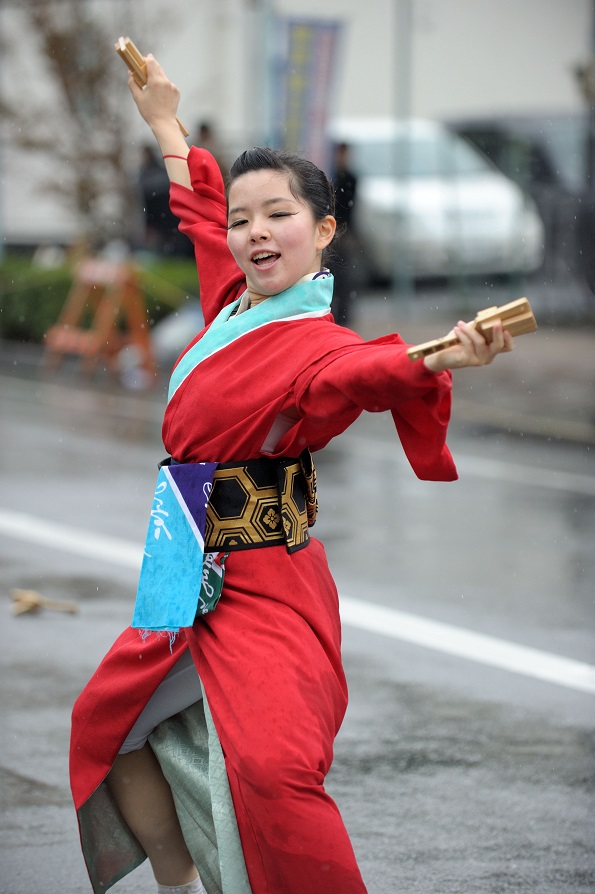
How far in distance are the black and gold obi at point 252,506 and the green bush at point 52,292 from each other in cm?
1335

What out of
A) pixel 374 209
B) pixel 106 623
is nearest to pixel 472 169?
pixel 374 209

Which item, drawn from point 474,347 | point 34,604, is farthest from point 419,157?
point 474,347

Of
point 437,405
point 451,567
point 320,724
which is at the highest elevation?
point 437,405

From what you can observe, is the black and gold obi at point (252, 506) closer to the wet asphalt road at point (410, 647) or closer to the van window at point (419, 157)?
the wet asphalt road at point (410, 647)

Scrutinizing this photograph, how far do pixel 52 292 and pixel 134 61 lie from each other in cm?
1376

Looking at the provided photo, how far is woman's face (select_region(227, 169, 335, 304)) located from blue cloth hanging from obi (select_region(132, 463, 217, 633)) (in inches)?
15.6

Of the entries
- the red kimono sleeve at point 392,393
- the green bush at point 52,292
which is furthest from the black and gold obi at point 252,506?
the green bush at point 52,292

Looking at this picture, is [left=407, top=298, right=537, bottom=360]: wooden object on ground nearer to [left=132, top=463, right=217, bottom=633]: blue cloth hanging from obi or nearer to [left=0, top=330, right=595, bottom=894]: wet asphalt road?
[left=132, top=463, right=217, bottom=633]: blue cloth hanging from obi

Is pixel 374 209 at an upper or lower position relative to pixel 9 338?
upper

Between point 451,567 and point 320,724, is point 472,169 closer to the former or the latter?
point 451,567

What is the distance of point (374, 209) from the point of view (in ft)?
67.1

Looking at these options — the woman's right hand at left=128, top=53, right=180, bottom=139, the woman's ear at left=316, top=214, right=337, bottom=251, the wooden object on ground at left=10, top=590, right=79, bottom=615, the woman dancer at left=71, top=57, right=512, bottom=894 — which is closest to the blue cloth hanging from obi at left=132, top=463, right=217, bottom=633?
the woman dancer at left=71, top=57, right=512, bottom=894

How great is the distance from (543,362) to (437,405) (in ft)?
41.4

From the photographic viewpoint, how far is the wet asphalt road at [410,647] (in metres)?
4.06
